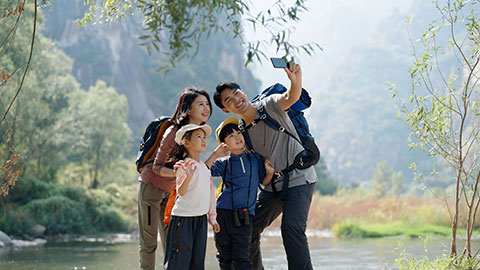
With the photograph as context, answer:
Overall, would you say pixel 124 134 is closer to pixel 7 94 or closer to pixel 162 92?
pixel 7 94

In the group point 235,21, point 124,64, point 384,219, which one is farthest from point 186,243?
point 124,64

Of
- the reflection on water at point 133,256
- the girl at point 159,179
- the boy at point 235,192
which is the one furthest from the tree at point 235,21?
the reflection on water at point 133,256

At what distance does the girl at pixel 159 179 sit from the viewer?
4414mm

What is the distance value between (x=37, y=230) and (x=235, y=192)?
12579 millimetres

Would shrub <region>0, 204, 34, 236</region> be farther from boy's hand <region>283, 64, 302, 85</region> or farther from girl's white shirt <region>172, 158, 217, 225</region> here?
boy's hand <region>283, 64, 302, 85</region>

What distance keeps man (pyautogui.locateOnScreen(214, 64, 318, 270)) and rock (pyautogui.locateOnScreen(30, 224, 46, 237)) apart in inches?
483

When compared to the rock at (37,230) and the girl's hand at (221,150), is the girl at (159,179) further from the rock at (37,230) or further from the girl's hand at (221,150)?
the rock at (37,230)

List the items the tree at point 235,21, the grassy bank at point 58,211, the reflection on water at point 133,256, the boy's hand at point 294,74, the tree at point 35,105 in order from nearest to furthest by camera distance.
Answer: the tree at point 235,21
the boy's hand at point 294,74
the reflection on water at point 133,256
the grassy bank at point 58,211
the tree at point 35,105

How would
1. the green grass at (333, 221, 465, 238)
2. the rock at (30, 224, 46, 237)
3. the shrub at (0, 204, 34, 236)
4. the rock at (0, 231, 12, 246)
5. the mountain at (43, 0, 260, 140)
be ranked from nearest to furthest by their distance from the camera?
the rock at (0, 231, 12, 246)
the shrub at (0, 204, 34, 236)
the rock at (30, 224, 46, 237)
the green grass at (333, 221, 465, 238)
the mountain at (43, 0, 260, 140)

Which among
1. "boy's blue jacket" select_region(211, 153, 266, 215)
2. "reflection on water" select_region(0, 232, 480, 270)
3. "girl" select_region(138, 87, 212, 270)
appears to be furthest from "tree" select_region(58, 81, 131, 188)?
"boy's blue jacket" select_region(211, 153, 266, 215)

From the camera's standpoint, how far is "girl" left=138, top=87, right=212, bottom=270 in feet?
14.5

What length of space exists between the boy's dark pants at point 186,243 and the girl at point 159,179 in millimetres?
502

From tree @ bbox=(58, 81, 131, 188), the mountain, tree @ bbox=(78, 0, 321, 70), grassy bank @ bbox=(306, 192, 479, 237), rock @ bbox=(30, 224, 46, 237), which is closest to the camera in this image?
tree @ bbox=(78, 0, 321, 70)

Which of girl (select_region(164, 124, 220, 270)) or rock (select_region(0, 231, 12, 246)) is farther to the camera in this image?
rock (select_region(0, 231, 12, 246))
